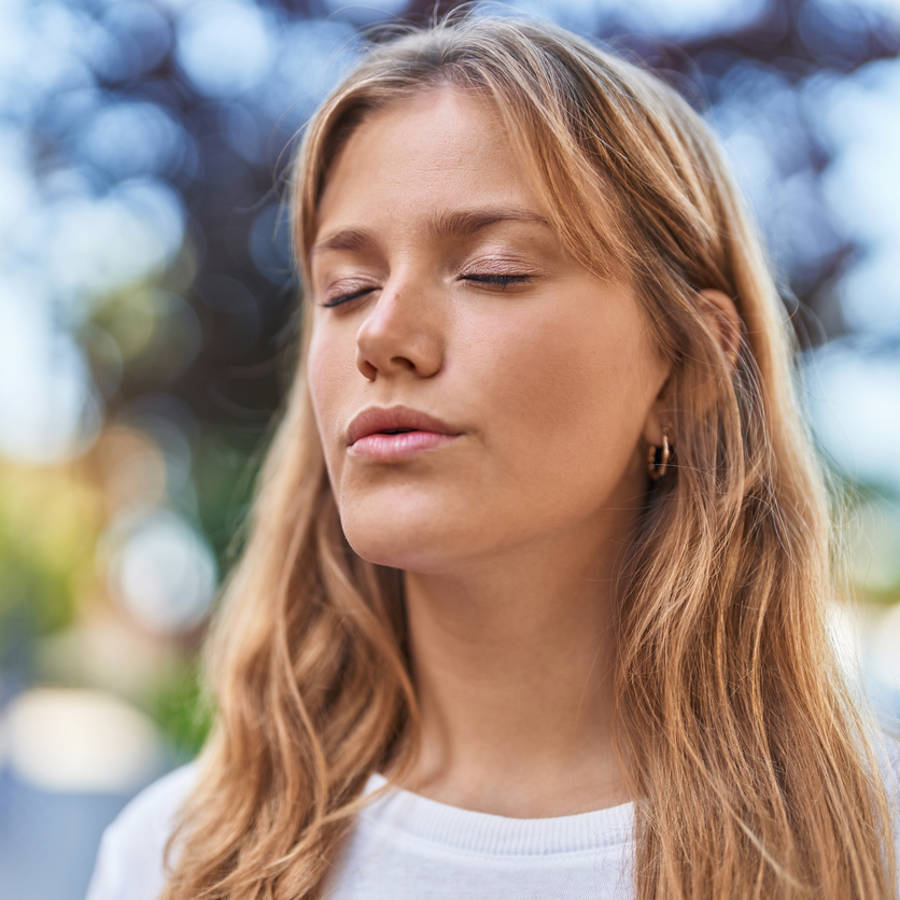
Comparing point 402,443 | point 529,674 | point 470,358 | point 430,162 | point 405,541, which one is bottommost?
point 529,674

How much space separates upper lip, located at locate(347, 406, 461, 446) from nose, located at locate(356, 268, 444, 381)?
0.06m

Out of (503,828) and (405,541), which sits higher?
(405,541)

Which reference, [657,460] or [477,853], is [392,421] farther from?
[477,853]

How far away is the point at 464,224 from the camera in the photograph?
1437 mm

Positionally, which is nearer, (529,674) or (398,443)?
(398,443)

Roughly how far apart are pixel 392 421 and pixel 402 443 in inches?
1.7

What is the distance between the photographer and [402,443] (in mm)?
1387

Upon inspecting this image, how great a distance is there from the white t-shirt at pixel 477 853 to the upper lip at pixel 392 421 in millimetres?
629

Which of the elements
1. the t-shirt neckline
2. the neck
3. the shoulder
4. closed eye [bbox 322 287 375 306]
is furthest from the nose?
the shoulder

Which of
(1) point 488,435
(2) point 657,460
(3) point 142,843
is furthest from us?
(3) point 142,843

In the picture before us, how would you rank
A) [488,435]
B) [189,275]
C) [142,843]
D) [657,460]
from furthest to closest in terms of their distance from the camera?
[189,275] → [142,843] → [657,460] → [488,435]

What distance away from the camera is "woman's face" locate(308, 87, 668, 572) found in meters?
1.38

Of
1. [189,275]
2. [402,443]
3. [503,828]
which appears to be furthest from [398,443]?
[189,275]

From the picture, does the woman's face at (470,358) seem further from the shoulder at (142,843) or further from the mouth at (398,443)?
the shoulder at (142,843)
